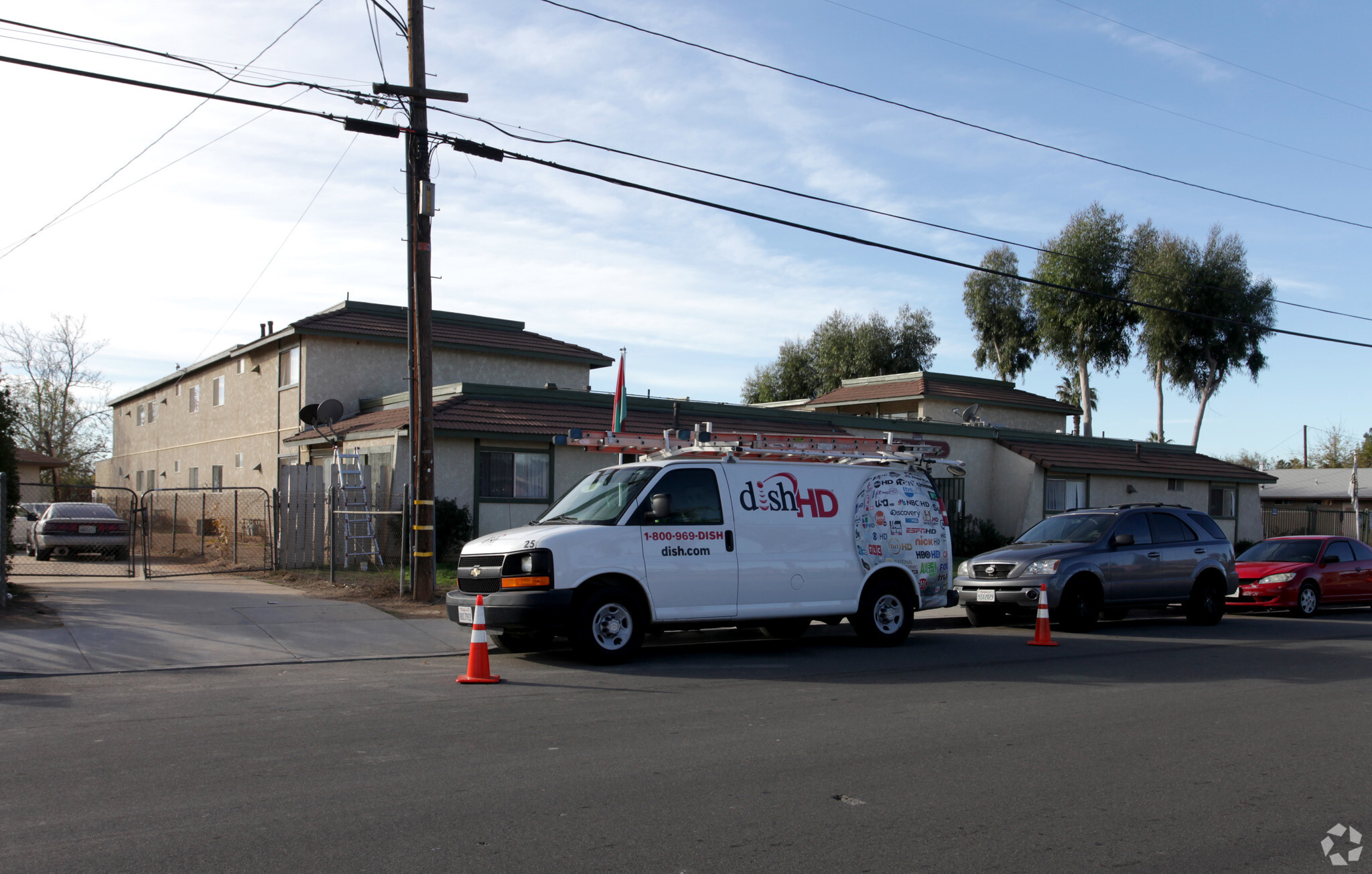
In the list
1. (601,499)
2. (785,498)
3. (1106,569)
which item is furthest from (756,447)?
(1106,569)

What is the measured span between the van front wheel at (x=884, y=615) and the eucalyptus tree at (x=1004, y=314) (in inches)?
1807

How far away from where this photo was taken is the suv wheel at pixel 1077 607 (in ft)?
46.6

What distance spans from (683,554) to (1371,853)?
21.6 feet

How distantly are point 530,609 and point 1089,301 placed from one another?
4389 cm

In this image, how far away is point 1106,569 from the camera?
1444cm

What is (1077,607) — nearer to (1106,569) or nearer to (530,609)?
(1106,569)

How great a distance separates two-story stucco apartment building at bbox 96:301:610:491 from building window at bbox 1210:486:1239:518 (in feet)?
68.9

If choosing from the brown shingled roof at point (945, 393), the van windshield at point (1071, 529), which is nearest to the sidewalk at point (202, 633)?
the van windshield at point (1071, 529)

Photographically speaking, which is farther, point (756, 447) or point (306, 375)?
point (306, 375)

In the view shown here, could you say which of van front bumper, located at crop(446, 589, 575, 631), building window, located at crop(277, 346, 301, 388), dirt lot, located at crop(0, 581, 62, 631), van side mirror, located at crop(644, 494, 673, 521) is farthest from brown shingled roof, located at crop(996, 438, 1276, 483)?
dirt lot, located at crop(0, 581, 62, 631)

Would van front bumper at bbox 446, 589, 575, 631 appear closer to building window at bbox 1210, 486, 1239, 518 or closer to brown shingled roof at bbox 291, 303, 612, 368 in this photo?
brown shingled roof at bbox 291, 303, 612, 368

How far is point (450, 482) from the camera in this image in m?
20.1

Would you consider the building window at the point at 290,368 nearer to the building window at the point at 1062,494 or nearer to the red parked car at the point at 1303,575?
the building window at the point at 1062,494

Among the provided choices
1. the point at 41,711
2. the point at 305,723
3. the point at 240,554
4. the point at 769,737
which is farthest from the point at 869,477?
the point at 240,554
